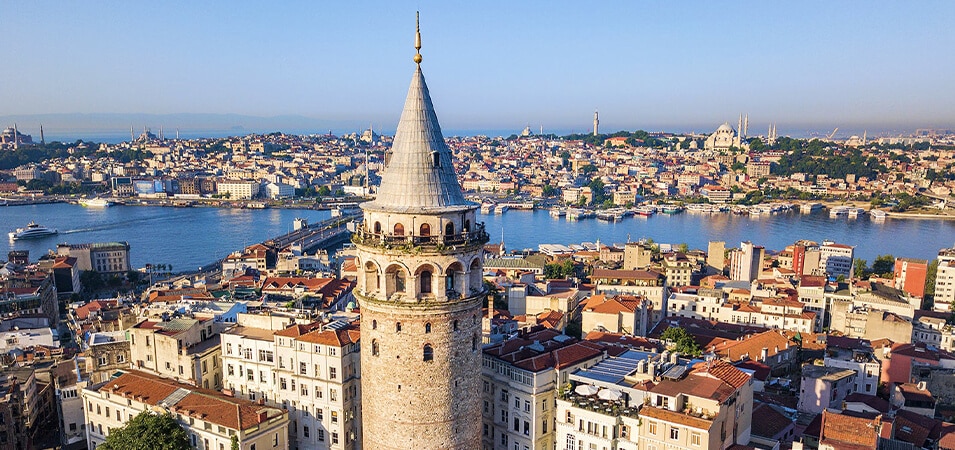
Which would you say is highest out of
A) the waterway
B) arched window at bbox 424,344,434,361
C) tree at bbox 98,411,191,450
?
arched window at bbox 424,344,434,361

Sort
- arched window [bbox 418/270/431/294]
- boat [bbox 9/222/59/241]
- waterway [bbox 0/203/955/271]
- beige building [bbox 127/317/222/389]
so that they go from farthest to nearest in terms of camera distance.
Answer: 1. boat [bbox 9/222/59/241]
2. waterway [bbox 0/203/955/271]
3. beige building [bbox 127/317/222/389]
4. arched window [bbox 418/270/431/294]

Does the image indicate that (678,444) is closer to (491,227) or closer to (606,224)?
(491,227)

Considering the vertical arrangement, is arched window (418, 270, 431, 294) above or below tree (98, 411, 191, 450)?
above

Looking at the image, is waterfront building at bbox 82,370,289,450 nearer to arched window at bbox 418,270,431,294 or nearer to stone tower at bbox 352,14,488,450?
stone tower at bbox 352,14,488,450

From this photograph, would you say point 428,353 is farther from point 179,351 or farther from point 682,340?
point 682,340

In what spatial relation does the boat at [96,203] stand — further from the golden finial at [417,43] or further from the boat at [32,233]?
the golden finial at [417,43]

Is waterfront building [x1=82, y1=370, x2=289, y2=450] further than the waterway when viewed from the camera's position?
No

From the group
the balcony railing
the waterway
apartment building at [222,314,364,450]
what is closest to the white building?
the waterway

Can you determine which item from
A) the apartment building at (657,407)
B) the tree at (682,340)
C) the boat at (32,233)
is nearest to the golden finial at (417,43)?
the apartment building at (657,407)
